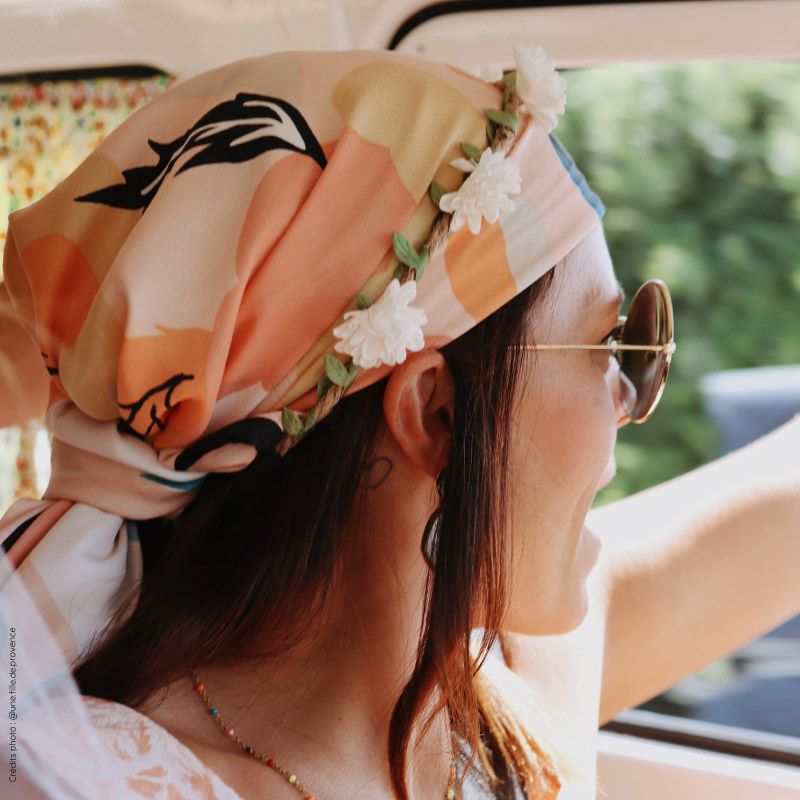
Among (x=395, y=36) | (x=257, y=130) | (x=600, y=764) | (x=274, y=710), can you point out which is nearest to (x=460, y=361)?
(x=257, y=130)

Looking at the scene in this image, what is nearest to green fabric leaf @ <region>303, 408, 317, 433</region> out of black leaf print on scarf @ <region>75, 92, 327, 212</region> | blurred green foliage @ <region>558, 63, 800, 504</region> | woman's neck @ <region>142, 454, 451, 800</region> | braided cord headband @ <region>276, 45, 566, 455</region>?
braided cord headband @ <region>276, 45, 566, 455</region>

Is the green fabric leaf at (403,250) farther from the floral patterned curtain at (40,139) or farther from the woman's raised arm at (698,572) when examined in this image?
the woman's raised arm at (698,572)

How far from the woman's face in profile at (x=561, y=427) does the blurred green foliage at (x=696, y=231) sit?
118cm

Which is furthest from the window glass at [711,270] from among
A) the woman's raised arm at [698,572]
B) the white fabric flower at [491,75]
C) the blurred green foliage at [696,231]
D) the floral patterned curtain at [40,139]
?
the white fabric flower at [491,75]

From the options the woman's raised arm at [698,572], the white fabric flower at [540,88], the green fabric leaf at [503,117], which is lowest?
the woman's raised arm at [698,572]

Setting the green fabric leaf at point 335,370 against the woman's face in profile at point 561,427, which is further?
the woman's face in profile at point 561,427

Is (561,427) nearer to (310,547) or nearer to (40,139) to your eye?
(310,547)

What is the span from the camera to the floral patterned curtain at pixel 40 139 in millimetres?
1297

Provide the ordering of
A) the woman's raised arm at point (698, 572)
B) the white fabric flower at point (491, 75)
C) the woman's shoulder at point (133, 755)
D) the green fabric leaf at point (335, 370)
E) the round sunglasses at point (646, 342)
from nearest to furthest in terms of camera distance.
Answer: the woman's shoulder at point (133, 755) → the green fabric leaf at point (335, 370) → the white fabric flower at point (491, 75) → the round sunglasses at point (646, 342) → the woman's raised arm at point (698, 572)

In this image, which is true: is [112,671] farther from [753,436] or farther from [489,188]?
[753,436]

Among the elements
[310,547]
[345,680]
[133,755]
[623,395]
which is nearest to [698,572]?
[623,395]

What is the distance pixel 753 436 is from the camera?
2.66 m

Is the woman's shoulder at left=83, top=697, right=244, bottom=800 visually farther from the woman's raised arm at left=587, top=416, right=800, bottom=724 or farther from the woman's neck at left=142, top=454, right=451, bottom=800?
the woman's raised arm at left=587, top=416, right=800, bottom=724

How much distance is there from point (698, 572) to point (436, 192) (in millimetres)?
1030
